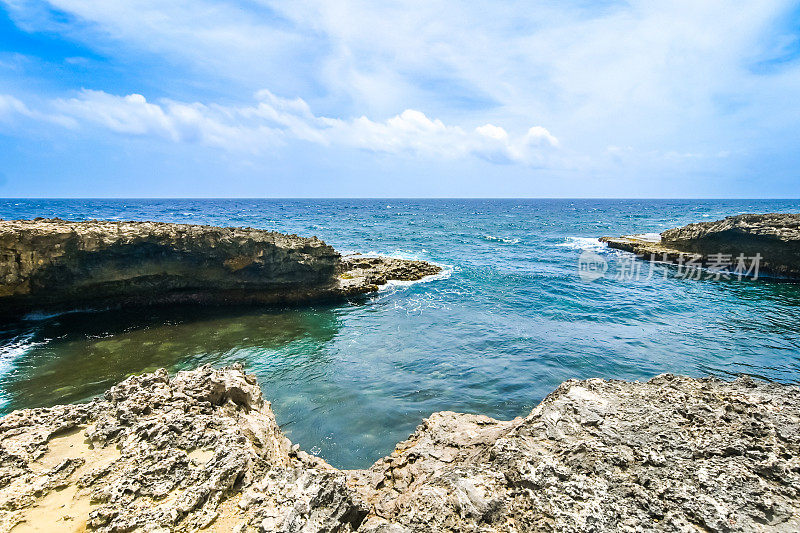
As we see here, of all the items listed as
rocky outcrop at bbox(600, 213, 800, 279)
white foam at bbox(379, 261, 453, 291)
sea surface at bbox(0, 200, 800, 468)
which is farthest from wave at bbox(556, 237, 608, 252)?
white foam at bbox(379, 261, 453, 291)

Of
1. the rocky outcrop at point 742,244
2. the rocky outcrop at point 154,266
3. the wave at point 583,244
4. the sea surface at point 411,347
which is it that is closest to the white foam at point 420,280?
the sea surface at point 411,347

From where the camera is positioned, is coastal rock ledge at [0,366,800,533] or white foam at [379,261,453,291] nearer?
coastal rock ledge at [0,366,800,533]

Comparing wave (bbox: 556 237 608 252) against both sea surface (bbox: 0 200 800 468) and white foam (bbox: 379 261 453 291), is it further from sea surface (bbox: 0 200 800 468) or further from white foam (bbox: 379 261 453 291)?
white foam (bbox: 379 261 453 291)

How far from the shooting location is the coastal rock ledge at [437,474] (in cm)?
450

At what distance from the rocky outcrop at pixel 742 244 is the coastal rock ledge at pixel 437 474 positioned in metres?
35.8

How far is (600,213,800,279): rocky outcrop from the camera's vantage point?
3157cm

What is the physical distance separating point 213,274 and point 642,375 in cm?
2354

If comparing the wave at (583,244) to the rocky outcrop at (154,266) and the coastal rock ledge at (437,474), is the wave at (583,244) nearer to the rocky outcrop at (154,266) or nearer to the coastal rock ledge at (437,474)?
the rocky outcrop at (154,266)

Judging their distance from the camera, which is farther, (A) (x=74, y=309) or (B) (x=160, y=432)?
(A) (x=74, y=309)

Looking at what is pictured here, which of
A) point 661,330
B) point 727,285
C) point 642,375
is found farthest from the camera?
point 727,285

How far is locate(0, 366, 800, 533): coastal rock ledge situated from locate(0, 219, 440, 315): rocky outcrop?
1704cm

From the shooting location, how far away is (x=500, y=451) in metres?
5.74

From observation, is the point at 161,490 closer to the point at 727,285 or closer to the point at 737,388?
the point at 737,388

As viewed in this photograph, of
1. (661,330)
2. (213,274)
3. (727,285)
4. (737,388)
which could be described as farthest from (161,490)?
(727,285)
